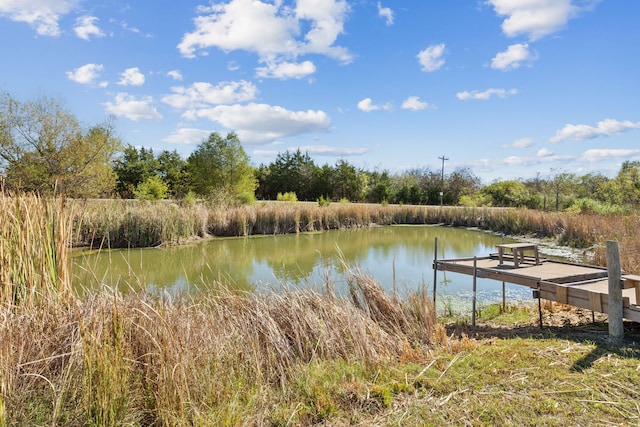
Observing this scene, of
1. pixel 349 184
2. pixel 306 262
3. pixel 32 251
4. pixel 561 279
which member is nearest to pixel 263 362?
pixel 32 251

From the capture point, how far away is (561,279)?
5.08 m

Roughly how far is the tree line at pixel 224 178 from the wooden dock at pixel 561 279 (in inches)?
247

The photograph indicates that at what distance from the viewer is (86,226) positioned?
1220cm

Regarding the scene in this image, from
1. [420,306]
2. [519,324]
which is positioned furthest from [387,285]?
[420,306]

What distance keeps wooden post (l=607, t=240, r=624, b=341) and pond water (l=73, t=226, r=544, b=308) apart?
6.50ft

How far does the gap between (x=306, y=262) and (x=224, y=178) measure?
664 inches

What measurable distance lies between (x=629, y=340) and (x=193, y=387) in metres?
4.29

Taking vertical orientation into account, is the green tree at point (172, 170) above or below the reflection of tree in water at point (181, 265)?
above

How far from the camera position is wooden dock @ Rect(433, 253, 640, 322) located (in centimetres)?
430

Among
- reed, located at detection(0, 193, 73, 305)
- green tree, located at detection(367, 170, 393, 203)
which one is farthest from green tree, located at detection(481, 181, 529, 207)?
reed, located at detection(0, 193, 73, 305)

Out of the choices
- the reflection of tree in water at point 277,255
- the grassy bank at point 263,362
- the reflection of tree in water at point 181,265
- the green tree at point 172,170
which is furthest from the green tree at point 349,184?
the grassy bank at point 263,362

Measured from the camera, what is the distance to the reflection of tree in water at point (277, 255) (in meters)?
8.81

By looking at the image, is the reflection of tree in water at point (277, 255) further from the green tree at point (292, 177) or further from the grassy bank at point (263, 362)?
the green tree at point (292, 177)

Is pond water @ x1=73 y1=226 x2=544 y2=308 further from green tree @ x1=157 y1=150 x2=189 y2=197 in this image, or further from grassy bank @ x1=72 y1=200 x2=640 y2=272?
green tree @ x1=157 y1=150 x2=189 y2=197
